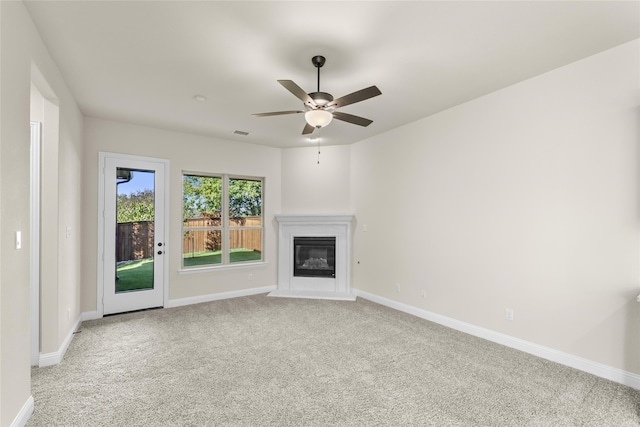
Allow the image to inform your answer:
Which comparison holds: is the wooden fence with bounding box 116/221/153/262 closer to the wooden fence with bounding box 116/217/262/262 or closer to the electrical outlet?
the wooden fence with bounding box 116/217/262/262

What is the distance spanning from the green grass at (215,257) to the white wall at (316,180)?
1059 mm

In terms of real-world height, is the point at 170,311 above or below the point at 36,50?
below

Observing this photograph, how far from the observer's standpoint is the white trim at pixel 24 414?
198cm

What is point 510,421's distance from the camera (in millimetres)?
2109

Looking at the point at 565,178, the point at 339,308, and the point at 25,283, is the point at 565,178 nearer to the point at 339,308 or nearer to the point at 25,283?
the point at 339,308

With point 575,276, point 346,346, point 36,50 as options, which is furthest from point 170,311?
point 575,276

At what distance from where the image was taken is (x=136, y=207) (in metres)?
4.76

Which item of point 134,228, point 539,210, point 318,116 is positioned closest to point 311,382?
point 318,116

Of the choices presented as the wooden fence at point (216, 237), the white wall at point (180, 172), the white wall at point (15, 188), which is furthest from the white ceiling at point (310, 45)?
the wooden fence at point (216, 237)

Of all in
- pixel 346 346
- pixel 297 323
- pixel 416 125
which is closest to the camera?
pixel 346 346

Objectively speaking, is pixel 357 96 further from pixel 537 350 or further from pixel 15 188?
pixel 537 350

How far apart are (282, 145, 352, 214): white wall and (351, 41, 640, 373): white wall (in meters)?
1.45

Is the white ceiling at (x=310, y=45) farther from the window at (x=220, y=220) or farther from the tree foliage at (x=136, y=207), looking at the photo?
the window at (x=220, y=220)

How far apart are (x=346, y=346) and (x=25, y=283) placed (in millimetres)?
2822
